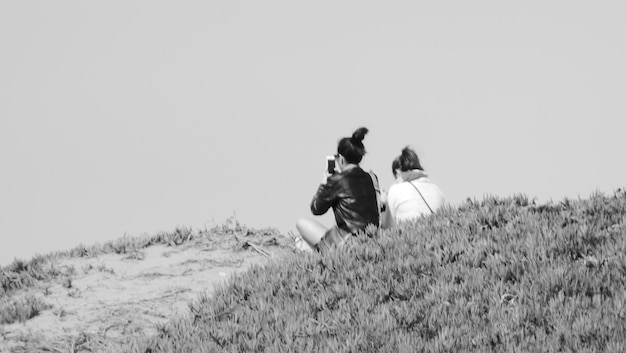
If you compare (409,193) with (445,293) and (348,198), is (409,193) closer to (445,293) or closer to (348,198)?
(348,198)

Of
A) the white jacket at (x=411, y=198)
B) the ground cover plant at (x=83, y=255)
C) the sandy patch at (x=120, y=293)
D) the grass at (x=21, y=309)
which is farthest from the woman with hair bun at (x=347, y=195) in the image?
the grass at (x=21, y=309)

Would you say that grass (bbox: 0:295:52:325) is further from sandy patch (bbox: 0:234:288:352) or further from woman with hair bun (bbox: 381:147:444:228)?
woman with hair bun (bbox: 381:147:444:228)

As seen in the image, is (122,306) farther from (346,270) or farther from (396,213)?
(396,213)

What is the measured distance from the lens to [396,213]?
1246 cm

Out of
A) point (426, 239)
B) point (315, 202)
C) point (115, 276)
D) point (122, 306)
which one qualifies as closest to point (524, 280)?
point (426, 239)

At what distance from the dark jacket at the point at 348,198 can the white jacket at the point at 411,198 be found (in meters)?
0.67

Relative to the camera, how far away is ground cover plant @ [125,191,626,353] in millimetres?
8328

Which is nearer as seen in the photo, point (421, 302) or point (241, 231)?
point (421, 302)

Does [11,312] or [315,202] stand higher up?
[315,202]

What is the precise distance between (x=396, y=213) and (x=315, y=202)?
142cm

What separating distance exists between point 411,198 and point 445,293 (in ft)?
10.4

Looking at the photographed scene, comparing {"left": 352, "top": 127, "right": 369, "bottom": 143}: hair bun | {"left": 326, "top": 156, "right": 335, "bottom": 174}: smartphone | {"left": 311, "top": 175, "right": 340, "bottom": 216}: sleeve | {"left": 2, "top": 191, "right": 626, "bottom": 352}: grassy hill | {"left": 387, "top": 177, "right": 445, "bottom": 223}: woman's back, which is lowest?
{"left": 2, "top": 191, "right": 626, "bottom": 352}: grassy hill

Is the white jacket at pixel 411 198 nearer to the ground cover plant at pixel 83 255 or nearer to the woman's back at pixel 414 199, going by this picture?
the woman's back at pixel 414 199

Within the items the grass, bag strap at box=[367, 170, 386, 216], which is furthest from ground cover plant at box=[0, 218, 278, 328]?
bag strap at box=[367, 170, 386, 216]
